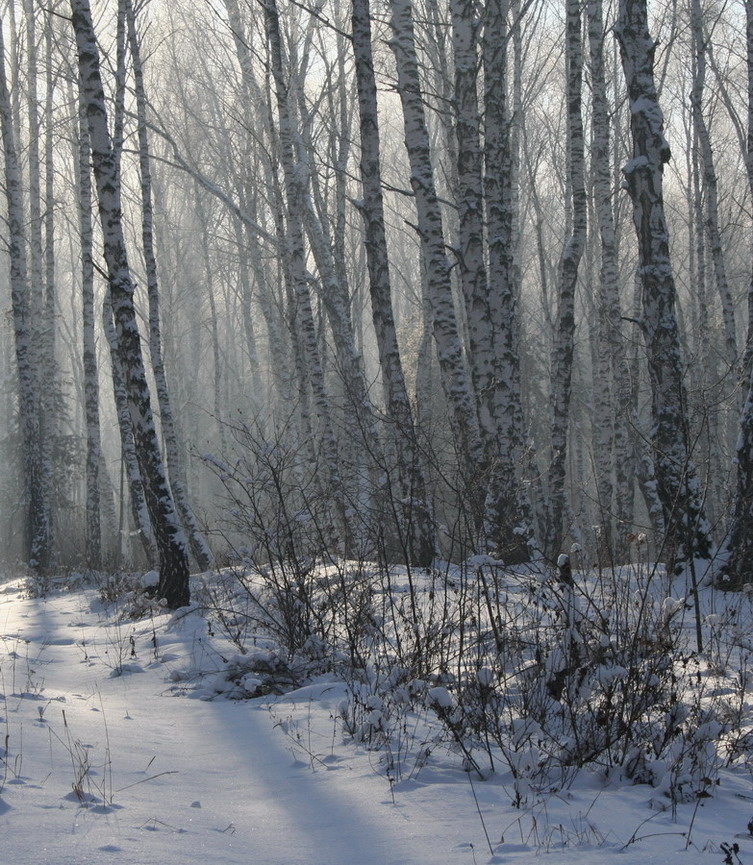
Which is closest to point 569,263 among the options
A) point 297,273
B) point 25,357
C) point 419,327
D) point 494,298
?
point 494,298

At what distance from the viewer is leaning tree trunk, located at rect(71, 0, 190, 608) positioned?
7930 millimetres

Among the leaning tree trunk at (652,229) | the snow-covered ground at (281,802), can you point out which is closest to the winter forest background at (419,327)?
the leaning tree trunk at (652,229)

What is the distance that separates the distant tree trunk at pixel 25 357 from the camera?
46.9ft

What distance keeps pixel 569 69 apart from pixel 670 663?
9954mm

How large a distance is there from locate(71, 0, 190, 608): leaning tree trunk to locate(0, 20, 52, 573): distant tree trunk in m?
6.81

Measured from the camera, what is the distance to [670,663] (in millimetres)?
3502

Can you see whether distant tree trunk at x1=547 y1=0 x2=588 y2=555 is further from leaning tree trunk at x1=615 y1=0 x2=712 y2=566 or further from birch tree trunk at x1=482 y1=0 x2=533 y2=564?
leaning tree trunk at x1=615 y1=0 x2=712 y2=566

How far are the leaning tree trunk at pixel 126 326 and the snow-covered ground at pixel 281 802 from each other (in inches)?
138

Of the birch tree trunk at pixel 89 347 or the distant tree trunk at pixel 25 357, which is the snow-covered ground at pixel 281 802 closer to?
the birch tree trunk at pixel 89 347

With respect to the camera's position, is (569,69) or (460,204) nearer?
(460,204)

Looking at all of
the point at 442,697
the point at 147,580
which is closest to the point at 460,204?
the point at 147,580

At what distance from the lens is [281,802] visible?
288cm

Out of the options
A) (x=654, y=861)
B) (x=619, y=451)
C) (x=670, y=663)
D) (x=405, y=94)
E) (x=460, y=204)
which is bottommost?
(x=654, y=861)

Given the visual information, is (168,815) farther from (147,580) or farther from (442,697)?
(147,580)
